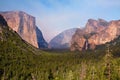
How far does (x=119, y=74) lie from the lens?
121625 mm

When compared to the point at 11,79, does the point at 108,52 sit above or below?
above

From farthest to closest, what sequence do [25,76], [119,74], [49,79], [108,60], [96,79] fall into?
[25,76] < [49,79] < [119,74] < [96,79] < [108,60]

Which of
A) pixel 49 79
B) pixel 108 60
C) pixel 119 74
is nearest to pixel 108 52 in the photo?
pixel 108 60

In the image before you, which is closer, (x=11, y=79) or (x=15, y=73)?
(x=11, y=79)

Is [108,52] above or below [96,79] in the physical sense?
above

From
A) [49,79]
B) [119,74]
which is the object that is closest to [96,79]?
[119,74]

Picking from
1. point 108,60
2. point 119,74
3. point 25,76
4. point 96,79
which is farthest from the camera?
point 25,76

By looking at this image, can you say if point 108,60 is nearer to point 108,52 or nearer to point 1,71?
point 108,52

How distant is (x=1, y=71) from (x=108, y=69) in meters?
155

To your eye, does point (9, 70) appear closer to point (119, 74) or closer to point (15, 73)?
point (15, 73)

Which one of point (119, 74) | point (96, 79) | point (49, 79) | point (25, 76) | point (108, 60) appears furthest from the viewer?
point (25, 76)

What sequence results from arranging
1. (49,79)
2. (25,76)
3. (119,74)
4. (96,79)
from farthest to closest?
1. (25,76)
2. (49,79)
3. (119,74)
4. (96,79)

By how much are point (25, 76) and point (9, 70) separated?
52.4ft

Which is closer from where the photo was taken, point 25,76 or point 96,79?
point 96,79
